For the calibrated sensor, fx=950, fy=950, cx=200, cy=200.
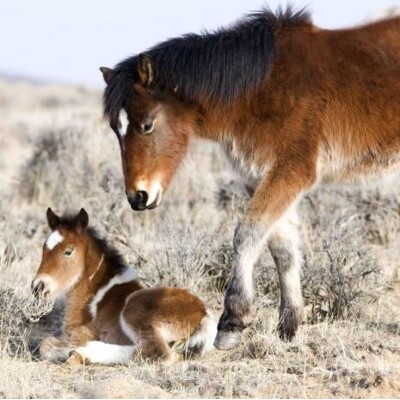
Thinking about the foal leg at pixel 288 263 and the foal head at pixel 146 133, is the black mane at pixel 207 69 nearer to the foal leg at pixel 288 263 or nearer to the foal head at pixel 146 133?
the foal head at pixel 146 133

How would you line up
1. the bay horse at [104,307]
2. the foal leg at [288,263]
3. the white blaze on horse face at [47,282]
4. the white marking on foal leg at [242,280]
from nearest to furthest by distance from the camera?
the white marking on foal leg at [242,280] < the bay horse at [104,307] < the white blaze on horse face at [47,282] < the foal leg at [288,263]

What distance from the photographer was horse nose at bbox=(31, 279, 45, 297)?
280 inches

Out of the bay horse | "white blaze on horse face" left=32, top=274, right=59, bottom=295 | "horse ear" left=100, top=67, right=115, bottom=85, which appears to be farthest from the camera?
"white blaze on horse face" left=32, top=274, right=59, bottom=295

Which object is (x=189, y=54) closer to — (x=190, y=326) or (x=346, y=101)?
(x=346, y=101)

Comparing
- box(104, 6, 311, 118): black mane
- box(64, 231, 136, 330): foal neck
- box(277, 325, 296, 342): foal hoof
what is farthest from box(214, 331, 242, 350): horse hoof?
box(104, 6, 311, 118): black mane

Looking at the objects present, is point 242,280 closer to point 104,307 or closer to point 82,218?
point 104,307

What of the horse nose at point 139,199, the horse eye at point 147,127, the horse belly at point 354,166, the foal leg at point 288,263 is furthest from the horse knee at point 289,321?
the horse eye at point 147,127

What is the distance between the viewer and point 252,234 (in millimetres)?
6672

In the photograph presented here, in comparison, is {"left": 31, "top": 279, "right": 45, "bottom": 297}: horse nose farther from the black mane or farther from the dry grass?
the black mane

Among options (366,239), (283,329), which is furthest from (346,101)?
(366,239)

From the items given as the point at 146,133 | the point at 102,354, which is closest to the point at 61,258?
the point at 102,354

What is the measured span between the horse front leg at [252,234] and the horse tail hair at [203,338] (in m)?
0.17

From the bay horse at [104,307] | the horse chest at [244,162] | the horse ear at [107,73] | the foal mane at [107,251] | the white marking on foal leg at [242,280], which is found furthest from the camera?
the foal mane at [107,251]

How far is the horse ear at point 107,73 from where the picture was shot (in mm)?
7023
